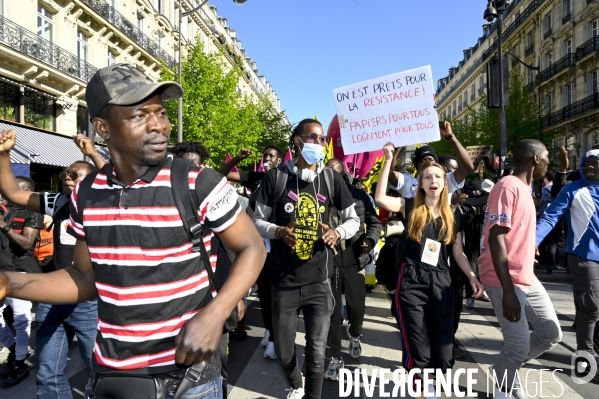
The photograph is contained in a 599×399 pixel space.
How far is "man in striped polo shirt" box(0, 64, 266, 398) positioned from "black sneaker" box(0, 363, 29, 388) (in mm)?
3150

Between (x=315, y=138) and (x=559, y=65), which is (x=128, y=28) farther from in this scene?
(x=559, y=65)

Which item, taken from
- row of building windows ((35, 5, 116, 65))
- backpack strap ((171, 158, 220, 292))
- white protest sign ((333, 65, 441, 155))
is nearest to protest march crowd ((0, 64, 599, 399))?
backpack strap ((171, 158, 220, 292))

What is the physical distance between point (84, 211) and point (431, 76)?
3959 millimetres

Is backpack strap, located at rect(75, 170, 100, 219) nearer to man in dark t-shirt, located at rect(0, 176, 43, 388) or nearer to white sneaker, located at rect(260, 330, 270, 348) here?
man in dark t-shirt, located at rect(0, 176, 43, 388)

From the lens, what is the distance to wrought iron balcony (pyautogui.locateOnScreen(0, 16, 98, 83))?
1588 cm

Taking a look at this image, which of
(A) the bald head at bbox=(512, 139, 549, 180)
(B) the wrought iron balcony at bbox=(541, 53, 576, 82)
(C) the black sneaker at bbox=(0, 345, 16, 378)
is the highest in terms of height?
(B) the wrought iron balcony at bbox=(541, 53, 576, 82)

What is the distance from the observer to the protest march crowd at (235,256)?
1.60 metres

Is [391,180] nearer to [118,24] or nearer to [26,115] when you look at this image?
[26,115]

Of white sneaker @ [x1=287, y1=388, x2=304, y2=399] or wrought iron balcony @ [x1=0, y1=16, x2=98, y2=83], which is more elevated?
wrought iron balcony @ [x1=0, y1=16, x2=98, y2=83]

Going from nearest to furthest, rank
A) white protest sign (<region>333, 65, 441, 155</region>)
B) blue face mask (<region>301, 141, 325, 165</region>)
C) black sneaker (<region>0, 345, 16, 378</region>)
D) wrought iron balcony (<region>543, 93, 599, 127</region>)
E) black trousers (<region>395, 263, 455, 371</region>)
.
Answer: black trousers (<region>395, 263, 455, 371</region>) → blue face mask (<region>301, 141, 325, 165</region>) → black sneaker (<region>0, 345, 16, 378</region>) → white protest sign (<region>333, 65, 441, 155</region>) → wrought iron balcony (<region>543, 93, 599, 127</region>)

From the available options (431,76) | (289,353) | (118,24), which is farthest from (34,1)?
(289,353)

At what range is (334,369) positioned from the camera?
13.2ft

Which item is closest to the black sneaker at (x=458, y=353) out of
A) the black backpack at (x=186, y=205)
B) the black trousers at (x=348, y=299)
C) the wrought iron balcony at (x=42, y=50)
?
the black trousers at (x=348, y=299)

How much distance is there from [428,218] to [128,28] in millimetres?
26893
